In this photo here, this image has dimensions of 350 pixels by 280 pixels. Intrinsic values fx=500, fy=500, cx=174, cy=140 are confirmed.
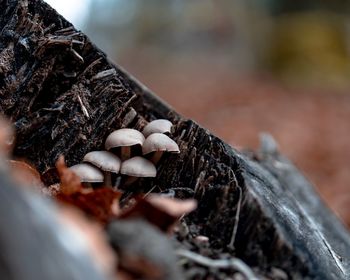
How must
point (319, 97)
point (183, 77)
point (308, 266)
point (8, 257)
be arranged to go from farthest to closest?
point (183, 77) → point (319, 97) → point (308, 266) → point (8, 257)

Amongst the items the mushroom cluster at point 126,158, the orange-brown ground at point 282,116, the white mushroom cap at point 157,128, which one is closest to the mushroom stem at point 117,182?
the mushroom cluster at point 126,158

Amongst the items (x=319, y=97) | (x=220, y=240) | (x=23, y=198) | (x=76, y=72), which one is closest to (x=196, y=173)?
(x=220, y=240)

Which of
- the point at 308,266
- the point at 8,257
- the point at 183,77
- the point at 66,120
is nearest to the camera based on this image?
the point at 8,257

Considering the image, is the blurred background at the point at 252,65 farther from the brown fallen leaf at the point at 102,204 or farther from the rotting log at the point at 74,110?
the brown fallen leaf at the point at 102,204

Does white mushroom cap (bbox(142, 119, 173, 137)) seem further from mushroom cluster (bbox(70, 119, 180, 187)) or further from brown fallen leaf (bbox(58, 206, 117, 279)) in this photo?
brown fallen leaf (bbox(58, 206, 117, 279))

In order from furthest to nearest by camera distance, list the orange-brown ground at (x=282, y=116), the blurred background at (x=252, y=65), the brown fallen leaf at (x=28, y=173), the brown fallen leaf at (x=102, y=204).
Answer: the blurred background at (x=252, y=65), the orange-brown ground at (x=282, y=116), the brown fallen leaf at (x=28, y=173), the brown fallen leaf at (x=102, y=204)

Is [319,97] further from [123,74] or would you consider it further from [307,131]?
[123,74]

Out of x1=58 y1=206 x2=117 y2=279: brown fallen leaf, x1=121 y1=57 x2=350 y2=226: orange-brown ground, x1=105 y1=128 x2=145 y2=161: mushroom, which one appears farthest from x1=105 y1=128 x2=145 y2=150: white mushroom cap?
x1=121 y1=57 x2=350 y2=226: orange-brown ground

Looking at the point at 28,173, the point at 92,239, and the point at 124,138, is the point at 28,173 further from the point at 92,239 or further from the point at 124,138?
the point at 92,239
